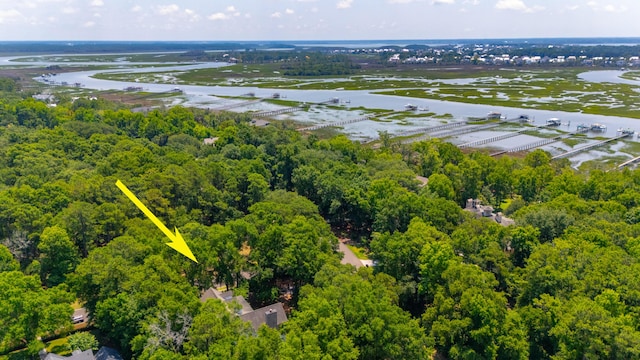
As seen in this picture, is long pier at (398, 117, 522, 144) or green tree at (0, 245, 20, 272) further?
long pier at (398, 117, 522, 144)

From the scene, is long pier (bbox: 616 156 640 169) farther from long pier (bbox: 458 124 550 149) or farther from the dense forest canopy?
the dense forest canopy

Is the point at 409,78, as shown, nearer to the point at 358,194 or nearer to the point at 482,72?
the point at 482,72

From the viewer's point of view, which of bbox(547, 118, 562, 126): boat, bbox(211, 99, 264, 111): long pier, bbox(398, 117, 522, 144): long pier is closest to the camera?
bbox(398, 117, 522, 144): long pier

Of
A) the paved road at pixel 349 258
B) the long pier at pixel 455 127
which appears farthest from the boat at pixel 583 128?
the paved road at pixel 349 258

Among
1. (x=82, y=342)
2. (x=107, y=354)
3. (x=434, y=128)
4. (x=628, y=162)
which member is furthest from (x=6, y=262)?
(x=628, y=162)

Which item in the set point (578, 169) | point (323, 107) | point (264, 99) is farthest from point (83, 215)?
point (264, 99)

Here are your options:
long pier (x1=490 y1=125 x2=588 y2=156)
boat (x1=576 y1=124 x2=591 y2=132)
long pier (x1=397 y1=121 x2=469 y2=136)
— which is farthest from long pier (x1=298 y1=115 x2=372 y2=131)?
boat (x1=576 y1=124 x2=591 y2=132)

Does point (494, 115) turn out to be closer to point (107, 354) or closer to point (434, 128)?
point (434, 128)

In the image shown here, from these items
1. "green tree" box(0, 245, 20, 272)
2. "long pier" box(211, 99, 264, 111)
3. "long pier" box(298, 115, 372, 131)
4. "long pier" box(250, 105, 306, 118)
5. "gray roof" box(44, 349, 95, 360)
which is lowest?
"gray roof" box(44, 349, 95, 360)

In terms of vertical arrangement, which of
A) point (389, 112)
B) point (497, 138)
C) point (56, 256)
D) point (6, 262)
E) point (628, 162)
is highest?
point (389, 112)
